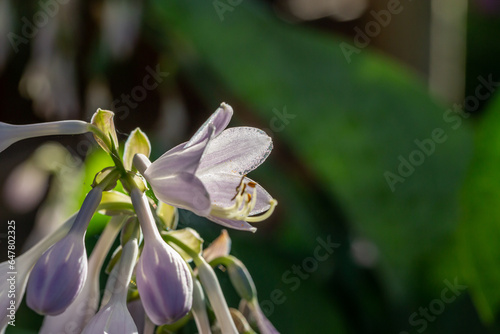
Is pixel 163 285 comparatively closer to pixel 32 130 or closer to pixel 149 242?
pixel 149 242

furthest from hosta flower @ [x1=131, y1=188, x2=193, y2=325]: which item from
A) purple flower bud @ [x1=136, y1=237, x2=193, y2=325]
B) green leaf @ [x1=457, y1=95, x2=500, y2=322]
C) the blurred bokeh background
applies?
green leaf @ [x1=457, y1=95, x2=500, y2=322]

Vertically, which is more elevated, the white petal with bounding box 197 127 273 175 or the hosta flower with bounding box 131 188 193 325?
the white petal with bounding box 197 127 273 175

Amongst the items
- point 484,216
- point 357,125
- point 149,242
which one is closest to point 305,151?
point 357,125

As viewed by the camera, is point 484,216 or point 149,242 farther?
point 484,216

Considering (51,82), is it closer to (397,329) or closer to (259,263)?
(259,263)

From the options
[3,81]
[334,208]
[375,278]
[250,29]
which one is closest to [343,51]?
[250,29]

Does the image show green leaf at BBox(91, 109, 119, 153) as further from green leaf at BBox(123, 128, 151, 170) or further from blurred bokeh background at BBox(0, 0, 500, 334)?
blurred bokeh background at BBox(0, 0, 500, 334)
